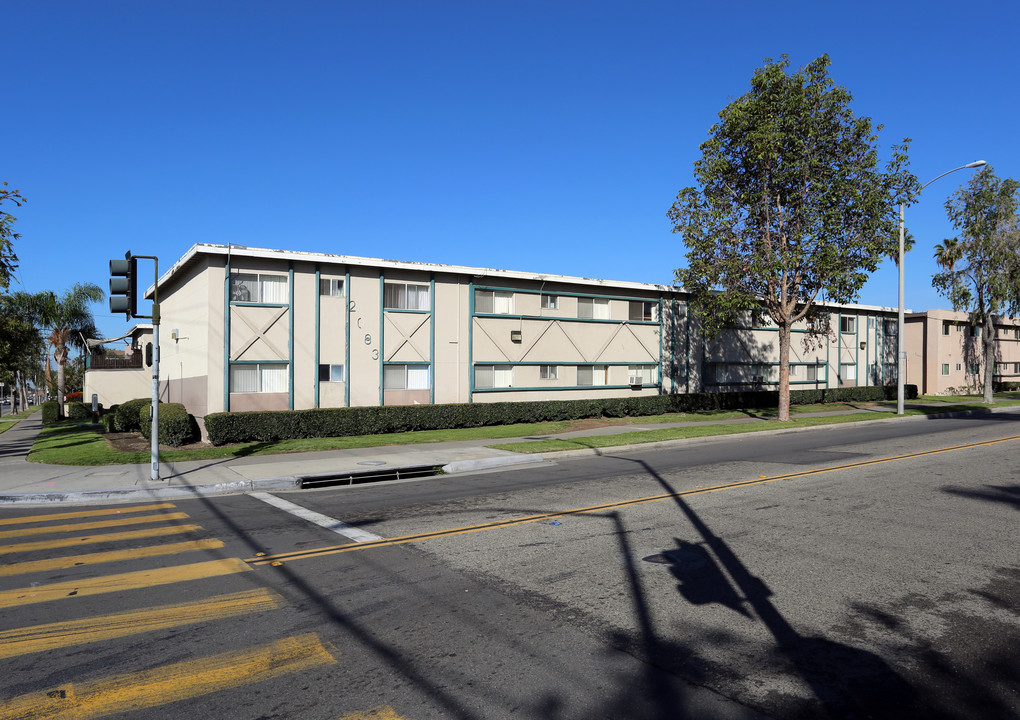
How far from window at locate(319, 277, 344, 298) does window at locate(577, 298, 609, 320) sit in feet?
35.6

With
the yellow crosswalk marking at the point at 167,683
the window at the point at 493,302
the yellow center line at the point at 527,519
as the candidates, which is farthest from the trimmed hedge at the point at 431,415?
the yellow crosswalk marking at the point at 167,683

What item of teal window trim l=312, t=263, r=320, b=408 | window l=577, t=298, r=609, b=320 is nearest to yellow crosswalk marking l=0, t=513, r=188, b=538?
teal window trim l=312, t=263, r=320, b=408

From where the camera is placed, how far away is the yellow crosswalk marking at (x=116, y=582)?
650 cm

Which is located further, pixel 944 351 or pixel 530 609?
pixel 944 351

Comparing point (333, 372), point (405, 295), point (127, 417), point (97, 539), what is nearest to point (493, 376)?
point (405, 295)

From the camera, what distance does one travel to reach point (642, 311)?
3192 cm

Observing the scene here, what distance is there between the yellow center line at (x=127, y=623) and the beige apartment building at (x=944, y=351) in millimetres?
53828

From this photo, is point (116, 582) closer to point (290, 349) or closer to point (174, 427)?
point (174, 427)

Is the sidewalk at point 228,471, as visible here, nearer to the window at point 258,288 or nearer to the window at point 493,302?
the window at point 258,288

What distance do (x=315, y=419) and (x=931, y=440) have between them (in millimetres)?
19120

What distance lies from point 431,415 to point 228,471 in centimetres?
1031

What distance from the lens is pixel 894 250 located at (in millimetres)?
25359

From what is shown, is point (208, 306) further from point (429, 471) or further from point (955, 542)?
point (955, 542)

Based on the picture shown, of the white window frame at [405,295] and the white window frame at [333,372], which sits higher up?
the white window frame at [405,295]
